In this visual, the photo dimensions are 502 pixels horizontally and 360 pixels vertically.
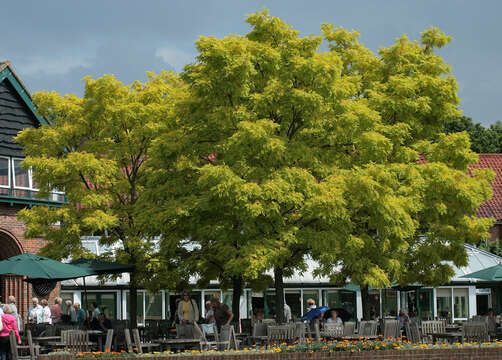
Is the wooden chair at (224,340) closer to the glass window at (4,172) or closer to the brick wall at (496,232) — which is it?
the glass window at (4,172)

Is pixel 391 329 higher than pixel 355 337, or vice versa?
pixel 391 329

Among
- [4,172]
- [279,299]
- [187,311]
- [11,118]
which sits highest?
[11,118]

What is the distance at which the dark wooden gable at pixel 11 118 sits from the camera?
32.3 meters

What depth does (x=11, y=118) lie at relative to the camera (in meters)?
32.7

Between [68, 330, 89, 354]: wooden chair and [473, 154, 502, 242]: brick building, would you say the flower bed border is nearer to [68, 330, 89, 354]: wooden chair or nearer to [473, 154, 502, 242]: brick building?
[68, 330, 89, 354]: wooden chair

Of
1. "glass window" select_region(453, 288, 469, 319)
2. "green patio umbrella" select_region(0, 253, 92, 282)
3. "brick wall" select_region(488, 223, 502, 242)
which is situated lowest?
"glass window" select_region(453, 288, 469, 319)

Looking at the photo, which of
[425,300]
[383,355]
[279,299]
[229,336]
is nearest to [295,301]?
[425,300]

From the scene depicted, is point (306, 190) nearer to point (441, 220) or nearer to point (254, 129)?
point (254, 129)

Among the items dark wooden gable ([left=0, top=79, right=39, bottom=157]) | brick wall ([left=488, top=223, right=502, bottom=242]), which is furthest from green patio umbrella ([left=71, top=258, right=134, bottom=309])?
brick wall ([left=488, top=223, right=502, bottom=242])

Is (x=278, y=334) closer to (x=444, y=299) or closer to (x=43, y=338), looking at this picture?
(x=43, y=338)

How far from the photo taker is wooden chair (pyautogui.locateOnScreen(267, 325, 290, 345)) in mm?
18864

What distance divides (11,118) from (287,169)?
602 inches

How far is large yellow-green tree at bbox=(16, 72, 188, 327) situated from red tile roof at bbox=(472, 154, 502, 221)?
84.8 ft

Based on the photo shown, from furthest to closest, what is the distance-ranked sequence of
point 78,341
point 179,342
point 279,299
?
point 279,299 < point 78,341 < point 179,342
